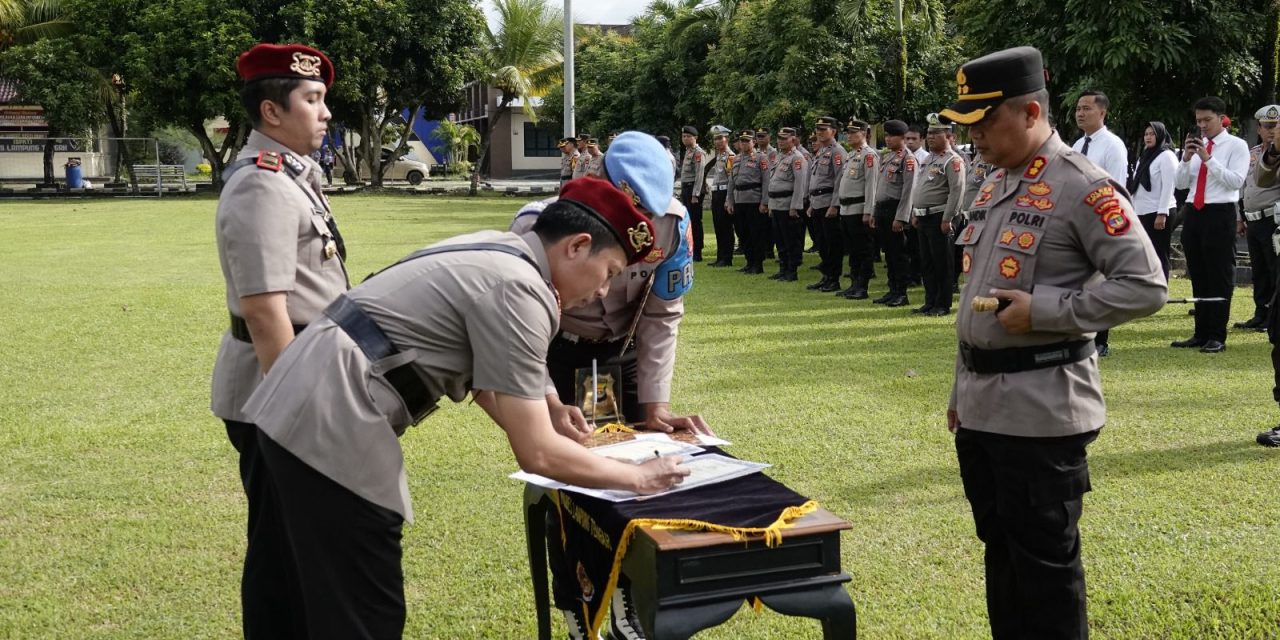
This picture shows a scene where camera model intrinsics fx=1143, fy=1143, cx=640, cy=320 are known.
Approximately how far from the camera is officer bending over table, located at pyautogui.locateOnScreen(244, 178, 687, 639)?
7.68 feet

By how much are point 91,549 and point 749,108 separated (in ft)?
70.7

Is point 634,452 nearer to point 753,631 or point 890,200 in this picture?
point 753,631

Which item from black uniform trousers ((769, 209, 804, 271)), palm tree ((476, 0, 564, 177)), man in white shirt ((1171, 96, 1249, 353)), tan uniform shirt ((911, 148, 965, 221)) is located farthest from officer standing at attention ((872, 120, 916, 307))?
palm tree ((476, 0, 564, 177))

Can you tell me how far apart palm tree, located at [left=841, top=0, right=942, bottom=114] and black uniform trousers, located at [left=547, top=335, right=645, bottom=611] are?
17.8m

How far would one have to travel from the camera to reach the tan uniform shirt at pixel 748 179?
51.4ft

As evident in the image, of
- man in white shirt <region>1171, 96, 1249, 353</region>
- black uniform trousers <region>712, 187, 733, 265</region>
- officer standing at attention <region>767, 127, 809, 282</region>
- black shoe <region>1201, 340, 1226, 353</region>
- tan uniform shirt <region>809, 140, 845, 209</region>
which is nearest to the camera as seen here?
black shoe <region>1201, 340, 1226, 353</region>

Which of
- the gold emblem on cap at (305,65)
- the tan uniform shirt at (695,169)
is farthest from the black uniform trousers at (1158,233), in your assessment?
the gold emblem on cap at (305,65)

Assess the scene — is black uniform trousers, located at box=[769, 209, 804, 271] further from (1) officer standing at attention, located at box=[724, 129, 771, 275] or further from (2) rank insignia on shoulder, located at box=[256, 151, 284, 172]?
(2) rank insignia on shoulder, located at box=[256, 151, 284, 172]

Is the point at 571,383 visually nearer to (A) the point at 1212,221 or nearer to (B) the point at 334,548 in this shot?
(B) the point at 334,548

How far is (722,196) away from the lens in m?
17.2

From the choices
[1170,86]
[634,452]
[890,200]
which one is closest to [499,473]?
[634,452]

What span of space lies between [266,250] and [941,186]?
8602 mm

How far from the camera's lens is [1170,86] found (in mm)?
17859

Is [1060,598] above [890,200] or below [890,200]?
below
